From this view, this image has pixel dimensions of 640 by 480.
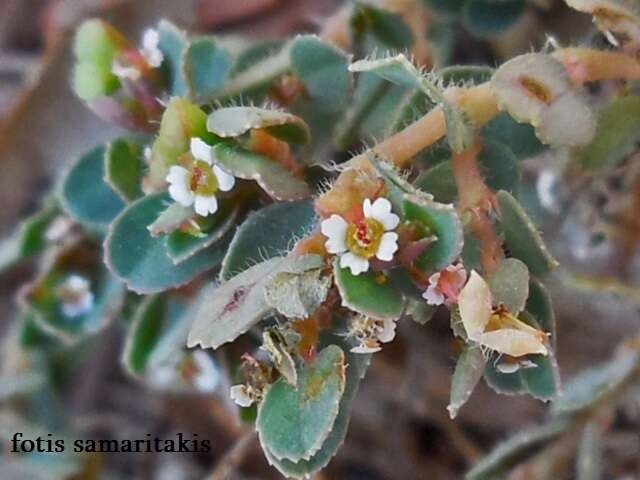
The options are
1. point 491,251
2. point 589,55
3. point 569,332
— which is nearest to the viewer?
point 491,251

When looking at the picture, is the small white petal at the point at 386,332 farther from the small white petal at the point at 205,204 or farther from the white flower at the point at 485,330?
the small white petal at the point at 205,204

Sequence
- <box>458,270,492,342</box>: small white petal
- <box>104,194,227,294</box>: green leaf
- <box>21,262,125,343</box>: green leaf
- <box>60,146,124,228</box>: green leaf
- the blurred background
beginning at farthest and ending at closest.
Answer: the blurred background → <box>21,262,125,343</box>: green leaf → <box>60,146,124,228</box>: green leaf → <box>104,194,227,294</box>: green leaf → <box>458,270,492,342</box>: small white petal

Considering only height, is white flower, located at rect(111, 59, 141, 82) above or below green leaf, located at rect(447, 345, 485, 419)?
above

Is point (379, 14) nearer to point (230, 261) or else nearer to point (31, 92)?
point (230, 261)

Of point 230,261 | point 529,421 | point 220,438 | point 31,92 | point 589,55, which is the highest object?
point 589,55

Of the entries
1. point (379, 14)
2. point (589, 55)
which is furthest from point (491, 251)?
point (379, 14)

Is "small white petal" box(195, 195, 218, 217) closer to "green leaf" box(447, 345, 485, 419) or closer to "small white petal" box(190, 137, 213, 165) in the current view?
"small white petal" box(190, 137, 213, 165)

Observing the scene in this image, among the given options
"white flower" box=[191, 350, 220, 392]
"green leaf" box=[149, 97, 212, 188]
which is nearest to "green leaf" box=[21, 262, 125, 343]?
"white flower" box=[191, 350, 220, 392]

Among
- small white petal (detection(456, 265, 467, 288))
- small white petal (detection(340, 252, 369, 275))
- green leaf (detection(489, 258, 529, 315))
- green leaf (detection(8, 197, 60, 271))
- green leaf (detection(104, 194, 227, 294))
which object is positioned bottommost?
green leaf (detection(8, 197, 60, 271))
